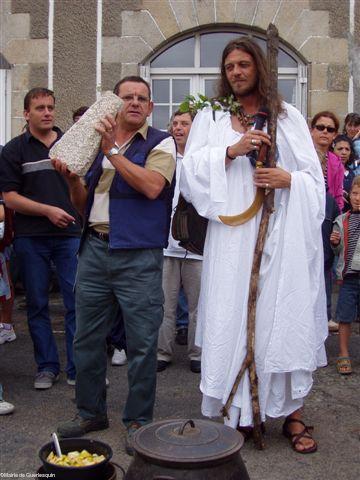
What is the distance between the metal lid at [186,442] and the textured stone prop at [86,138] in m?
1.53

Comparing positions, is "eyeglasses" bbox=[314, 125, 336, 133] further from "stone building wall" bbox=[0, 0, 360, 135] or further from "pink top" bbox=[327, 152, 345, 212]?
"stone building wall" bbox=[0, 0, 360, 135]

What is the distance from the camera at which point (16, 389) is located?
4906mm

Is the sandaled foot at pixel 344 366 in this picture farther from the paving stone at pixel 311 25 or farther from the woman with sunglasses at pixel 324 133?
the paving stone at pixel 311 25

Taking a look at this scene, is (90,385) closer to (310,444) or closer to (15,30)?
(310,444)

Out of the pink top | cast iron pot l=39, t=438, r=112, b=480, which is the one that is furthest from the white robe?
the pink top

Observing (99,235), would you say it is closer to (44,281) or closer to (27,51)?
(44,281)

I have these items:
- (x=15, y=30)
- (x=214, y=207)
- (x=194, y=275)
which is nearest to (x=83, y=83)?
(x=15, y=30)

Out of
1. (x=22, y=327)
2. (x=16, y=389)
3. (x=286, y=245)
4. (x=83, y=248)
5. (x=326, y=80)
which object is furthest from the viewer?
(x=326, y=80)

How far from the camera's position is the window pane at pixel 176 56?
912cm

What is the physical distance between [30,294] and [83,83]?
472cm

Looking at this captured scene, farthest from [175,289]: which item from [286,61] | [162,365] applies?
[286,61]

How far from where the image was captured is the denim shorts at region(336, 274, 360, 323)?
5535 millimetres

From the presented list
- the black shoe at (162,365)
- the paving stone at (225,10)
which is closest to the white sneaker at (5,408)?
the black shoe at (162,365)

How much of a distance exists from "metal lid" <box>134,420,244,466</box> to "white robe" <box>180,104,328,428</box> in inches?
39.4
